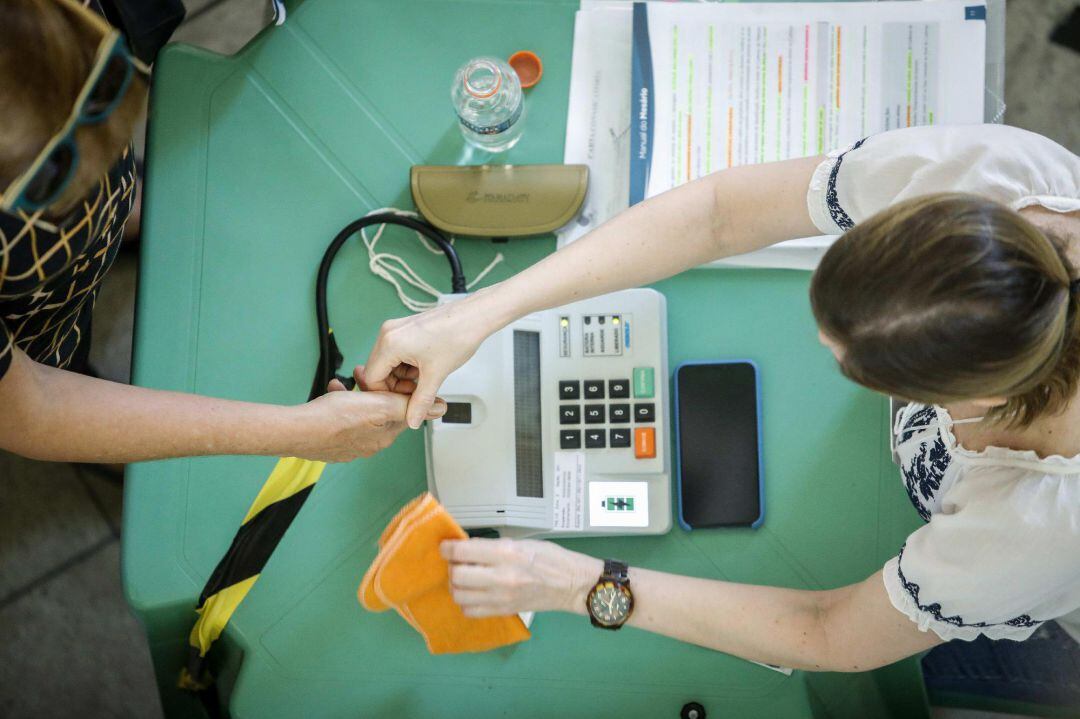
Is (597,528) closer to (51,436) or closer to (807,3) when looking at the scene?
(51,436)

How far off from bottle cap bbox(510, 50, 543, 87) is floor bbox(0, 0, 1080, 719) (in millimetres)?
987

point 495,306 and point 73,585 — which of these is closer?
point 495,306

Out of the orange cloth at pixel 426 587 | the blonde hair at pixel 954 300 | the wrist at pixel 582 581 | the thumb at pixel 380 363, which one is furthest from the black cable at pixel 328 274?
the blonde hair at pixel 954 300

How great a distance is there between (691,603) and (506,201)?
50 centimetres

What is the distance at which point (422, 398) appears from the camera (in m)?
0.87

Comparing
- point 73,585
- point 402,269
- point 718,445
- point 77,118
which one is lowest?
point 73,585

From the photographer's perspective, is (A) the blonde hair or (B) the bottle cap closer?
(A) the blonde hair

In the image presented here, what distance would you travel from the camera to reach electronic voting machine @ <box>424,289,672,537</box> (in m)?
0.93

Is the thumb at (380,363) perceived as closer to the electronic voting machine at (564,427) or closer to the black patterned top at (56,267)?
the electronic voting machine at (564,427)

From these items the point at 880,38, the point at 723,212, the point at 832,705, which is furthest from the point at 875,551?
the point at 880,38

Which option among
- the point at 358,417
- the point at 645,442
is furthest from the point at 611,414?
the point at 358,417

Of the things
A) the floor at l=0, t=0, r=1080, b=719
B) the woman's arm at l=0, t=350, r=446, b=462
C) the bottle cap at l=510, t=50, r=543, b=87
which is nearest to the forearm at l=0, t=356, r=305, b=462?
the woman's arm at l=0, t=350, r=446, b=462

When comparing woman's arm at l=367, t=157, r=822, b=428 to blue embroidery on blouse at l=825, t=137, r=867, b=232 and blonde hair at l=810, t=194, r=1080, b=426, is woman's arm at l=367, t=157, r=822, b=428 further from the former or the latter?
blonde hair at l=810, t=194, r=1080, b=426

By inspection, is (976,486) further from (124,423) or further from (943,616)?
(124,423)
